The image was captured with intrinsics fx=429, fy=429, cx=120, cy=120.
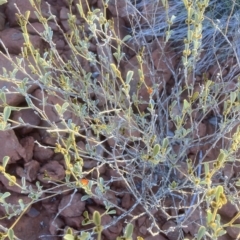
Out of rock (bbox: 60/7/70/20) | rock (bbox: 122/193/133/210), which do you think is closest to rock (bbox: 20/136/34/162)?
rock (bbox: 122/193/133/210)

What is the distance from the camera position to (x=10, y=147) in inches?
70.5

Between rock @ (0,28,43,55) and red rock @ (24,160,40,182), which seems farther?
rock @ (0,28,43,55)

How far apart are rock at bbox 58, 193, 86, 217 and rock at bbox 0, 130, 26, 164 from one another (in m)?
0.28

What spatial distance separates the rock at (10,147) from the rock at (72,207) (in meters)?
0.28

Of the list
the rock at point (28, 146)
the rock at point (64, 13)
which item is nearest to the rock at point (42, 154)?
the rock at point (28, 146)

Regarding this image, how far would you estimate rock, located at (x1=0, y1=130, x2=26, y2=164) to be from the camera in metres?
1.79

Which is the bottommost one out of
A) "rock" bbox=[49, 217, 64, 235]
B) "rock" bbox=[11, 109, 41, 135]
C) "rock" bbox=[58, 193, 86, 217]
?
"rock" bbox=[49, 217, 64, 235]

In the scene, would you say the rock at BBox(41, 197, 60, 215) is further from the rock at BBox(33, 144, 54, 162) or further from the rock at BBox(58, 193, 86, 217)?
the rock at BBox(33, 144, 54, 162)

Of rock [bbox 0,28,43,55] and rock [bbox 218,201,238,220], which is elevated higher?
rock [bbox 0,28,43,55]

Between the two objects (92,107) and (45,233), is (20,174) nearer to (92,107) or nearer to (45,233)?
(45,233)

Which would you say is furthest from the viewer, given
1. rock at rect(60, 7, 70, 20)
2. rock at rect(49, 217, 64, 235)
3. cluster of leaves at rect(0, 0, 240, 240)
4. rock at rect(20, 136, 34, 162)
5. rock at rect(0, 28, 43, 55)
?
rock at rect(60, 7, 70, 20)

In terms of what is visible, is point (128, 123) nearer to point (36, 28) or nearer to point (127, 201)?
point (127, 201)

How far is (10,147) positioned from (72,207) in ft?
1.19

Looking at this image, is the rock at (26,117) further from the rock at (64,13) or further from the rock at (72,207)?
the rock at (64,13)
